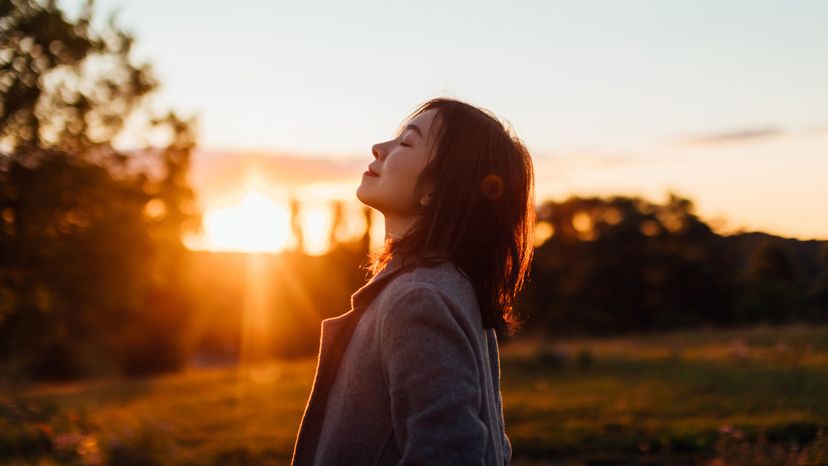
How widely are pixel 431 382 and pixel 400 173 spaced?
0.53m

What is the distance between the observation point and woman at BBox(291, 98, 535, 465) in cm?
172

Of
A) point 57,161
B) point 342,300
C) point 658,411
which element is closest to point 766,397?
point 658,411

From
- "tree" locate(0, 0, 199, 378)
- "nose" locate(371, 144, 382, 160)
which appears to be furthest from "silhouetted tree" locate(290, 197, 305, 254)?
"nose" locate(371, 144, 382, 160)

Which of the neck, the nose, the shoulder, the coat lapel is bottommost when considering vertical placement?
the coat lapel

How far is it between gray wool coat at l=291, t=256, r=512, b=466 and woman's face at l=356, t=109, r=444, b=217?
0.15 metres

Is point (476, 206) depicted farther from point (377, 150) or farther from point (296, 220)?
point (296, 220)

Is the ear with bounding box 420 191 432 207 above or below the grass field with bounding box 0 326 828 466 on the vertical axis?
above

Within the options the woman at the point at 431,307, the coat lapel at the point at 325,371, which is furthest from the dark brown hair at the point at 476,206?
the coat lapel at the point at 325,371

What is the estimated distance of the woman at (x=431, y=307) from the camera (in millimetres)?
1720

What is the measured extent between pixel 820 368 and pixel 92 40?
1472 cm

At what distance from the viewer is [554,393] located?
13.0 m

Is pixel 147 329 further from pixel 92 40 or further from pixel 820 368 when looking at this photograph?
pixel 820 368

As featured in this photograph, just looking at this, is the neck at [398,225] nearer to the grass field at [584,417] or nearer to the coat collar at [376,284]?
the coat collar at [376,284]

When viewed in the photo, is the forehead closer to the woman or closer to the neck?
the woman
